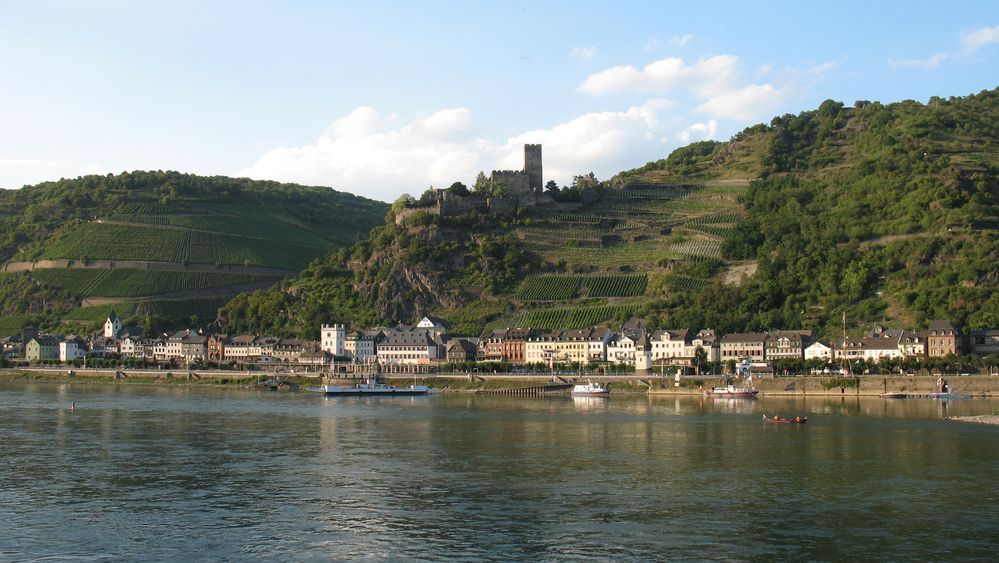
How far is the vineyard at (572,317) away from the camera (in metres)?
95.6

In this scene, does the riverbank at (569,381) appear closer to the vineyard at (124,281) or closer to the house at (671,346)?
the house at (671,346)

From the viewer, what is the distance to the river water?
81.6 feet

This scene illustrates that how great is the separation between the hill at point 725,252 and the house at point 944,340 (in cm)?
372

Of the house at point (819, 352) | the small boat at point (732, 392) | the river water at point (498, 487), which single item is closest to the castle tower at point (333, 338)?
the small boat at point (732, 392)

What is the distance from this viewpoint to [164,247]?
424 feet

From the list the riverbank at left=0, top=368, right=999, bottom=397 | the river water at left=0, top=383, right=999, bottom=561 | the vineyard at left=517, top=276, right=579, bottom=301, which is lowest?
the river water at left=0, top=383, right=999, bottom=561

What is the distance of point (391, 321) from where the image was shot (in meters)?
104

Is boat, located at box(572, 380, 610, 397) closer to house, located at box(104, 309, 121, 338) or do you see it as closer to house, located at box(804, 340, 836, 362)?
house, located at box(804, 340, 836, 362)

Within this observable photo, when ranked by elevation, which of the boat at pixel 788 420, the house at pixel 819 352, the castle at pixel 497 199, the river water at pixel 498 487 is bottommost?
the river water at pixel 498 487

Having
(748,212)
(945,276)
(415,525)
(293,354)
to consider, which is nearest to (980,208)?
(945,276)

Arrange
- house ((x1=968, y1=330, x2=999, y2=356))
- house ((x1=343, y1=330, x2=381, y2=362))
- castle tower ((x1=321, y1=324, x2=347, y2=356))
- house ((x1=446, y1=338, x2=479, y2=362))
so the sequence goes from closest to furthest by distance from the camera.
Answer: house ((x1=968, y1=330, x2=999, y2=356))
house ((x1=446, y1=338, x2=479, y2=362))
house ((x1=343, y1=330, x2=381, y2=362))
castle tower ((x1=321, y1=324, x2=347, y2=356))

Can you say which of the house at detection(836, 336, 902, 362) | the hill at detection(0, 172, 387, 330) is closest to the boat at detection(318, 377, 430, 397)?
the house at detection(836, 336, 902, 362)

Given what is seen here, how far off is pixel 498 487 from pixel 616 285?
228ft

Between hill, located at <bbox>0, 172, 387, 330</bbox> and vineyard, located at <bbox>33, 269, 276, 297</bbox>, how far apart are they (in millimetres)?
118
